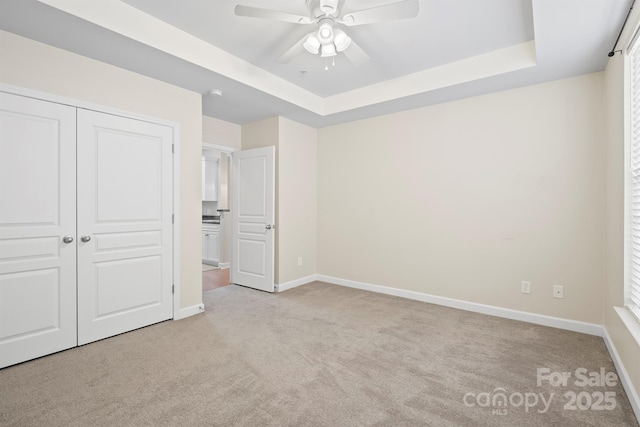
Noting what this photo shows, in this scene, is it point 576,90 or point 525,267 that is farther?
point 525,267

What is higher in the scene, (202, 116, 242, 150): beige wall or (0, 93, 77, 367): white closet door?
(202, 116, 242, 150): beige wall

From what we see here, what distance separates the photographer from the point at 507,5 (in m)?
2.25

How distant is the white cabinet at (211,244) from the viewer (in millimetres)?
6258

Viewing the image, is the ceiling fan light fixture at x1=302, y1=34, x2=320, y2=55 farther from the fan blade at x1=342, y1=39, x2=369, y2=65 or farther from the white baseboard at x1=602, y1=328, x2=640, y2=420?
the white baseboard at x1=602, y1=328, x2=640, y2=420

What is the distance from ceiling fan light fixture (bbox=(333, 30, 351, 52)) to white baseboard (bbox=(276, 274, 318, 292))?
10.3 ft

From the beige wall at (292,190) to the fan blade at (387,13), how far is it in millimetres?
2425

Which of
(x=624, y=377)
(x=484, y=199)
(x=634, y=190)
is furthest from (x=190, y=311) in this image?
(x=634, y=190)

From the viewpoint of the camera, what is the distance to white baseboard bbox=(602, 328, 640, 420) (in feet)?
5.67

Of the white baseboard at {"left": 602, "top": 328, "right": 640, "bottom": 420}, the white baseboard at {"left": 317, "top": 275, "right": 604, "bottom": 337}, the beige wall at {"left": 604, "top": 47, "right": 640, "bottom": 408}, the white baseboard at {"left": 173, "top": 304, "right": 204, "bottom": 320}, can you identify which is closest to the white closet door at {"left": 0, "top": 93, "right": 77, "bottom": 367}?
the white baseboard at {"left": 173, "top": 304, "right": 204, "bottom": 320}

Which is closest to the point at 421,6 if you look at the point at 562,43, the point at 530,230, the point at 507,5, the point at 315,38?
the point at 507,5

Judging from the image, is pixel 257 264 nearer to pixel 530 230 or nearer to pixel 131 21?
pixel 131 21

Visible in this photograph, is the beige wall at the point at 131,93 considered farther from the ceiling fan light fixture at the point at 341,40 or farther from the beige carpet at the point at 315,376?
the ceiling fan light fixture at the point at 341,40

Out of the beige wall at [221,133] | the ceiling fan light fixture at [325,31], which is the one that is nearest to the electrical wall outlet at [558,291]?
the ceiling fan light fixture at [325,31]

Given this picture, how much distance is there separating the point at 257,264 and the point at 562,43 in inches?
160
